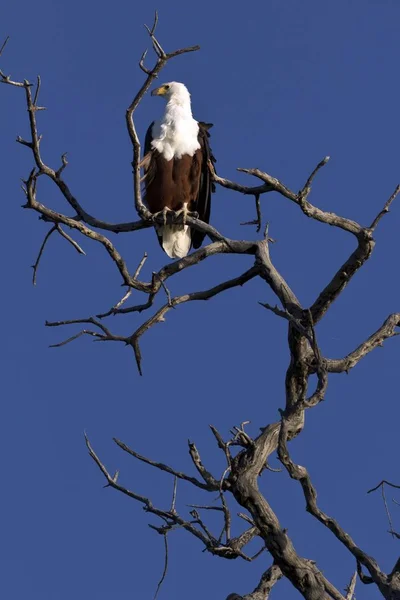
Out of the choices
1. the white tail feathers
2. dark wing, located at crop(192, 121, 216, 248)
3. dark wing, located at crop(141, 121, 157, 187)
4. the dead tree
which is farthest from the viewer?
the white tail feathers

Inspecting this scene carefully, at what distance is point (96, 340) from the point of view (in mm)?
4176

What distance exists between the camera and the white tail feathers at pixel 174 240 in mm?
6821

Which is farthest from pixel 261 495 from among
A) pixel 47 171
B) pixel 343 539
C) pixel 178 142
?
pixel 178 142

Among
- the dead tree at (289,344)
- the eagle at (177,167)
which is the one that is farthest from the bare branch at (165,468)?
the eagle at (177,167)

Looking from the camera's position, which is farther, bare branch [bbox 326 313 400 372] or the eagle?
the eagle

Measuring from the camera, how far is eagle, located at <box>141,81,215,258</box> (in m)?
6.41

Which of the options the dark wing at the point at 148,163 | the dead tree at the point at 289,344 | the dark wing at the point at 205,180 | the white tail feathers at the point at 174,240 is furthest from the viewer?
the white tail feathers at the point at 174,240

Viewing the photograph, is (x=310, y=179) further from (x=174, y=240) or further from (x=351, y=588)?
(x=174, y=240)

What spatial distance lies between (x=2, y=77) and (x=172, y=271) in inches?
45.8

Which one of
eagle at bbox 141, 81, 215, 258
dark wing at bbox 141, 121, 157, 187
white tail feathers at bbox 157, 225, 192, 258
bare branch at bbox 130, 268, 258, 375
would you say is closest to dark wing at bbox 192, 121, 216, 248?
eagle at bbox 141, 81, 215, 258

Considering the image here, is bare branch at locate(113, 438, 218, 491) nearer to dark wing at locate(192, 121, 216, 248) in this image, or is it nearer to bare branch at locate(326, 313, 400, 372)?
bare branch at locate(326, 313, 400, 372)

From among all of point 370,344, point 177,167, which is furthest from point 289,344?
point 177,167

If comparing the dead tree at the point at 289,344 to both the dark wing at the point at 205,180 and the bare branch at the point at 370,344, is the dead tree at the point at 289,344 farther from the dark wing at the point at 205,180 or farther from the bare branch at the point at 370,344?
the dark wing at the point at 205,180

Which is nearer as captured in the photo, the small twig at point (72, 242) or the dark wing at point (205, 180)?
the small twig at point (72, 242)
